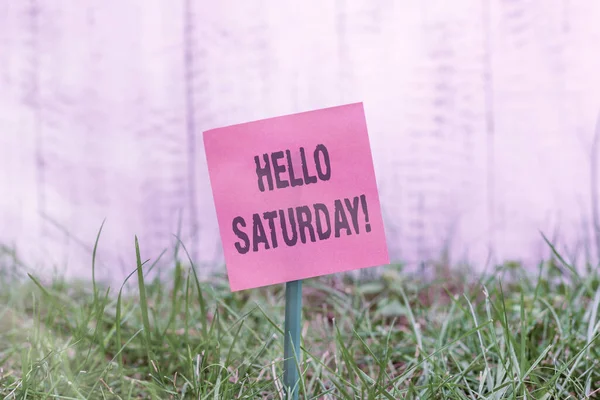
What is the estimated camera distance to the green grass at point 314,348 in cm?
50

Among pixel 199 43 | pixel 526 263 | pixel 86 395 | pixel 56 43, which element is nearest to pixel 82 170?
pixel 56 43

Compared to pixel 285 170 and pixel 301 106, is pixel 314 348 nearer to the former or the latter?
pixel 285 170

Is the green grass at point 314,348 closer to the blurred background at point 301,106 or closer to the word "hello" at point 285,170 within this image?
the word "hello" at point 285,170

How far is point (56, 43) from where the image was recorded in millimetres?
1374

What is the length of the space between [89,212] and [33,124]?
0.88 feet

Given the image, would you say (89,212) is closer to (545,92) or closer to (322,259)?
(322,259)

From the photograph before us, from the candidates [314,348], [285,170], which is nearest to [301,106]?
[314,348]

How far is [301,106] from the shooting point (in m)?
1.34

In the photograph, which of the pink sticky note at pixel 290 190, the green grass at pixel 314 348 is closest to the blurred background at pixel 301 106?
the green grass at pixel 314 348

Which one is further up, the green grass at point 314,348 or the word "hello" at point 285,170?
the word "hello" at point 285,170

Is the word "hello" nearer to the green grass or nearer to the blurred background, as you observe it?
the green grass

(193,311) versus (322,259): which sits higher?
(322,259)

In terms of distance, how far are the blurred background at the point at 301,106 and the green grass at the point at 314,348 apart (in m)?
0.35

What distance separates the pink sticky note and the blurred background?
81 centimetres
